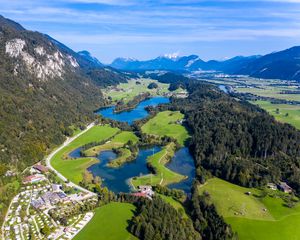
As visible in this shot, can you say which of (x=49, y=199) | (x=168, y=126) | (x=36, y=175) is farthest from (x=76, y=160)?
(x=168, y=126)

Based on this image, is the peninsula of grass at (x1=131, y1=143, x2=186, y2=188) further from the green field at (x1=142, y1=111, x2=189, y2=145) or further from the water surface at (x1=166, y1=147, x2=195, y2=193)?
the green field at (x1=142, y1=111, x2=189, y2=145)

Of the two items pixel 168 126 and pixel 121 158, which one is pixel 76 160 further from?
pixel 168 126

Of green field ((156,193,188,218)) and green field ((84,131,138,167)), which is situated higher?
green field ((84,131,138,167))

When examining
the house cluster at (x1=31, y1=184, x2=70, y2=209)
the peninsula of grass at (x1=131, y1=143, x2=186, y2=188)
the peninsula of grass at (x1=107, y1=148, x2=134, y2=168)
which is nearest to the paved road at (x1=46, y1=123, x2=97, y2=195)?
the house cluster at (x1=31, y1=184, x2=70, y2=209)

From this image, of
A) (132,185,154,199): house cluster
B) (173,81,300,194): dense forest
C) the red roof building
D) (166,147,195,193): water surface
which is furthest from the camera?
the red roof building

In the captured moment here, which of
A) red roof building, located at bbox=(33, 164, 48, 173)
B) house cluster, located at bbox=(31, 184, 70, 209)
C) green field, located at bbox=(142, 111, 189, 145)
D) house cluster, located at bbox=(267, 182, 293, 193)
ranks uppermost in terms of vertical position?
green field, located at bbox=(142, 111, 189, 145)

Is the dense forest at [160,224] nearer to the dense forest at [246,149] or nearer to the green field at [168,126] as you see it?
the dense forest at [246,149]
